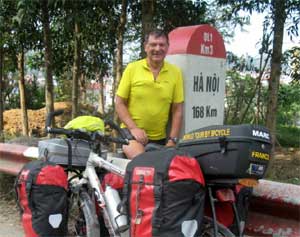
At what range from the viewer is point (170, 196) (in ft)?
8.70

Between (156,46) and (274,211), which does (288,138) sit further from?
(274,211)

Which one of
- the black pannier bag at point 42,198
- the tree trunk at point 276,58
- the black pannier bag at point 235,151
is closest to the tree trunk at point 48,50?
the tree trunk at point 276,58

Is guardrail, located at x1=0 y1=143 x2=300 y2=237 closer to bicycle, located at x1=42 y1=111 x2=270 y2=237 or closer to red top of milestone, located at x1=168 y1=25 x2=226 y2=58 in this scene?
bicycle, located at x1=42 y1=111 x2=270 y2=237

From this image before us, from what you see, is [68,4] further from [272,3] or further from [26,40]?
[272,3]

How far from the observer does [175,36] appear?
4.41 meters

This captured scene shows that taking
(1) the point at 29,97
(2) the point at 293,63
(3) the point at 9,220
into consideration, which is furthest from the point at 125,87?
(1) the point at 29,97

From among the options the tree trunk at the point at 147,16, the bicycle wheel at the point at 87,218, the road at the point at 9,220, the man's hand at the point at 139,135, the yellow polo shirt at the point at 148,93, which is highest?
the tree trunk at the point at 147,16

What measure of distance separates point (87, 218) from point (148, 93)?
1121mm

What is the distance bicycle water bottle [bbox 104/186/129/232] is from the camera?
10.3 feet

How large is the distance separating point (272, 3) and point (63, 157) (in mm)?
4086

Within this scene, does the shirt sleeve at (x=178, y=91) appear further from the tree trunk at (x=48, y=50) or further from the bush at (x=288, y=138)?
the bush at (x=288, y=138)

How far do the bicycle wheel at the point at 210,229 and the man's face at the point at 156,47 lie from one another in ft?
4.99

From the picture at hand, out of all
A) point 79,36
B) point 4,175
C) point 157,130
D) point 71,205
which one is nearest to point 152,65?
point 157,130

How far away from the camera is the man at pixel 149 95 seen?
155 inches
